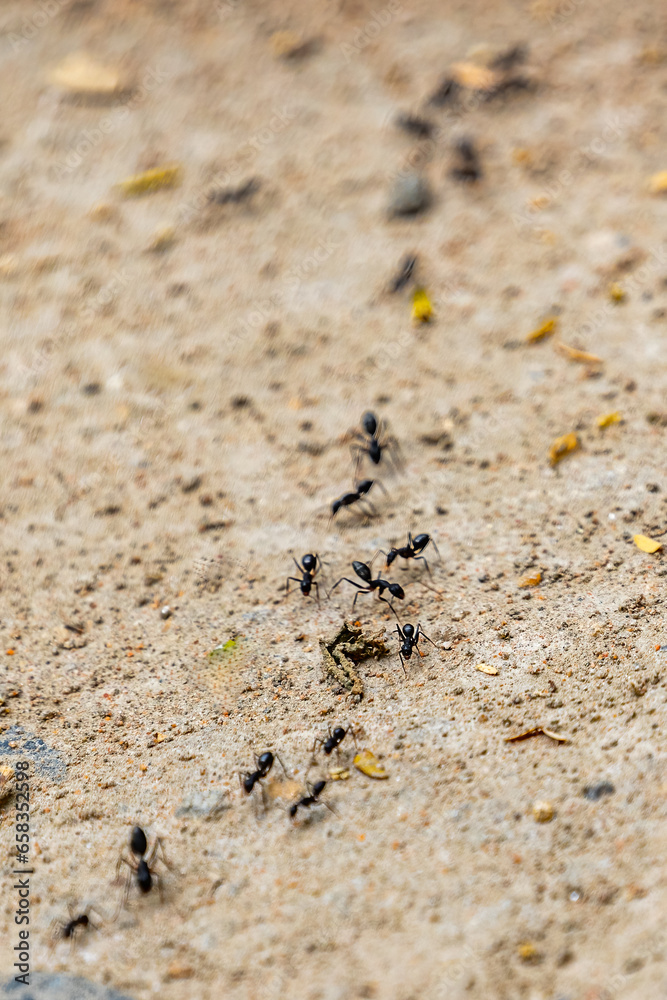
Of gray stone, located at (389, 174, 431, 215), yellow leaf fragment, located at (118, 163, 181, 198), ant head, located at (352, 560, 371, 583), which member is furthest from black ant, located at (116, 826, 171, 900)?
yellow leaf fragment, located at (118, 163, 181, 198)

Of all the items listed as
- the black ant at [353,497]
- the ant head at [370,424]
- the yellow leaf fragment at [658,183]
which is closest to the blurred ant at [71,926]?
the black ant at [353,497]

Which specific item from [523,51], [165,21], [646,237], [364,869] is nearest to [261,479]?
[364,869]

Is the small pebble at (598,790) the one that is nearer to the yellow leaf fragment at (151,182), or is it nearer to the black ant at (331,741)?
the black ant at (331,741)

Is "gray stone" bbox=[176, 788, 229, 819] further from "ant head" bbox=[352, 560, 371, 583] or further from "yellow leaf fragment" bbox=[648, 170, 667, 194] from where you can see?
"yellow leaf fragment" bbox=[648, 170, 667, 194]

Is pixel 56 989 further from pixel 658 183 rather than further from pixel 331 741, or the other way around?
pixel 658 183

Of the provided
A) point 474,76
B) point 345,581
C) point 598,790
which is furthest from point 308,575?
point 474,76

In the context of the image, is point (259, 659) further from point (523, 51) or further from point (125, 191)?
point (523, 51)

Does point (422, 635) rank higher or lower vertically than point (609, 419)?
higher
